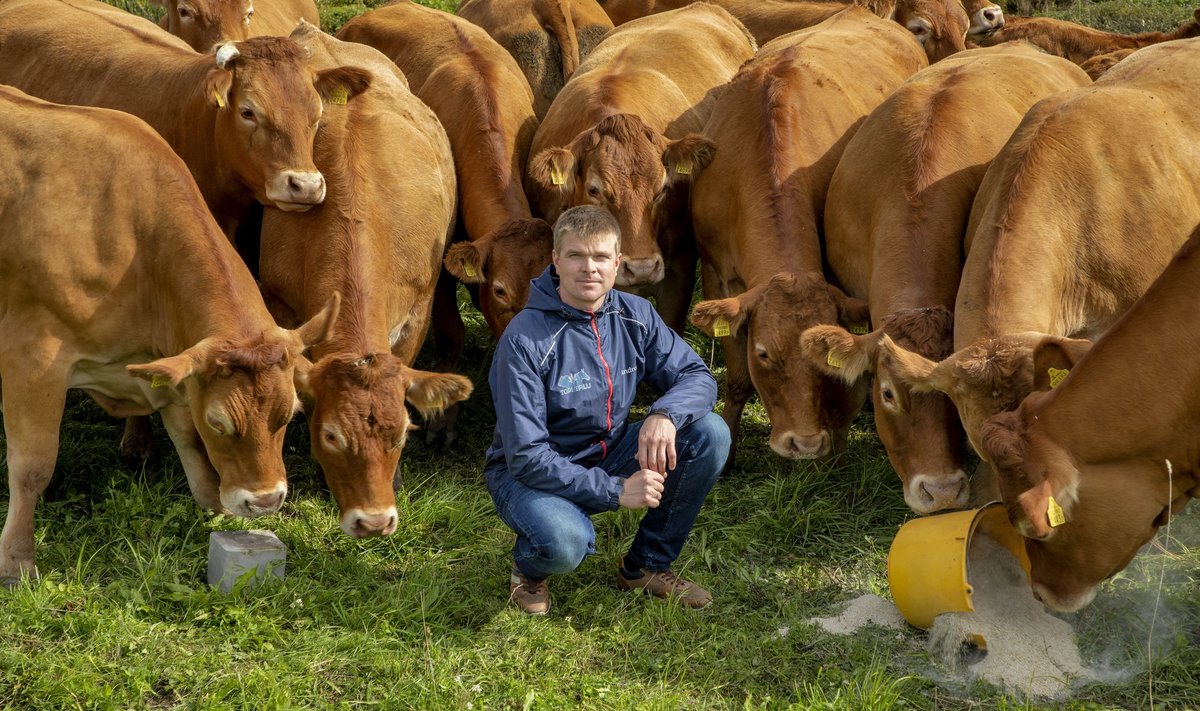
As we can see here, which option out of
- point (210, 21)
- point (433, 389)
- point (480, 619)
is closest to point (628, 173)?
point (433, 389)

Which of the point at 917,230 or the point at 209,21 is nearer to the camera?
the point at 917,230

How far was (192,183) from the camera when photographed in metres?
6.22

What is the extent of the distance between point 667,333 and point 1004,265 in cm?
160

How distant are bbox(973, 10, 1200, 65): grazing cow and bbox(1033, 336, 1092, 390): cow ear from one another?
19.3 ft

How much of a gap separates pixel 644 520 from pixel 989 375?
1.57m

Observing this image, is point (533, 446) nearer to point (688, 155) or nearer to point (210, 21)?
point (688, 155)

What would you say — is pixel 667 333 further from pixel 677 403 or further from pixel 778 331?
pixel 778 331

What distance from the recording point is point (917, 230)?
664 centimetres

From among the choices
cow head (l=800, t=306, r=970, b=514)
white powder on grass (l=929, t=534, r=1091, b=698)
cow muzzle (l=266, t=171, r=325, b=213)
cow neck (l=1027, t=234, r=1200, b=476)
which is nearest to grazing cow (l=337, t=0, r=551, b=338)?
cow muzzle (l=266, t=171, r=325, b=213)

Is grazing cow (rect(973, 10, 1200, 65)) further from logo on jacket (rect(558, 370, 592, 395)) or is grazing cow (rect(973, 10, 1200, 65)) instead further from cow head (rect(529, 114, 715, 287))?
logo on jacket (rect(558, 370, 592, 395))

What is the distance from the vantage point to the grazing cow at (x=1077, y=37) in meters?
10.5

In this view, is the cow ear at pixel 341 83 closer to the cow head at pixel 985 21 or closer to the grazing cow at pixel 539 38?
the grazing cow at pixel 539 38

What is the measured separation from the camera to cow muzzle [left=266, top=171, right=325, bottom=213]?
6.76 m

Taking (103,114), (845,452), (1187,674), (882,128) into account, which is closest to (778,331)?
(845,452)
